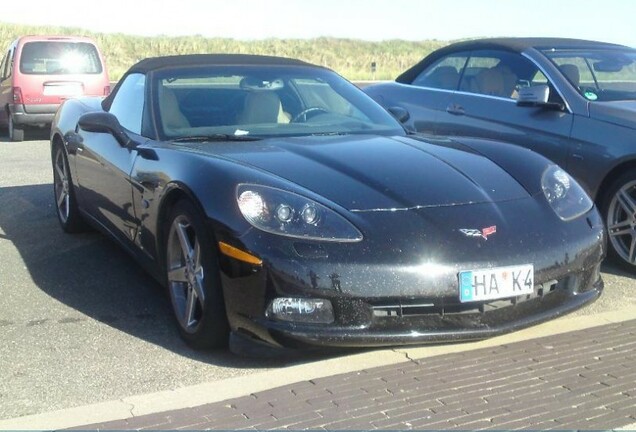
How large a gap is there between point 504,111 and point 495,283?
123 inches

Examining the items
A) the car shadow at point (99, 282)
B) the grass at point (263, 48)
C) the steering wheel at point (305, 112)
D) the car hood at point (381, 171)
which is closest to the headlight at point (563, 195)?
the car hood at point (381, 171)

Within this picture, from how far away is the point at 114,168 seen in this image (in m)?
5.54

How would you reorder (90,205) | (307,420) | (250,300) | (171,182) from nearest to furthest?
(307,420), (250,300), (171,182), (90,205)

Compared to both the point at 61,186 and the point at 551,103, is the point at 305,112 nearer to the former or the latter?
the point at 551,103

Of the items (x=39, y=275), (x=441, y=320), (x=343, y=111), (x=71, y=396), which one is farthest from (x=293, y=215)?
(x=39, y=275)

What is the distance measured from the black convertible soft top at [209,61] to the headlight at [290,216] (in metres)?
1.86

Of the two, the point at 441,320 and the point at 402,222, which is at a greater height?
the point at 402,222

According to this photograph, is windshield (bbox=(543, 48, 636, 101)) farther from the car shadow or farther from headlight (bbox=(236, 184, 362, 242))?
the car shadow

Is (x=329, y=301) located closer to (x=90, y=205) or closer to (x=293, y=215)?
(x=293, y=215)

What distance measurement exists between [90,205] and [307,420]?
324 cm

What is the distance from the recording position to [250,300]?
4031mm

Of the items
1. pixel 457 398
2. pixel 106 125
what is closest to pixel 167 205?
pixel 106 125

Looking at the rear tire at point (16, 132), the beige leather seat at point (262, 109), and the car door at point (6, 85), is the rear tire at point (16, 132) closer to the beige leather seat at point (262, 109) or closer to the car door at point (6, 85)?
the car door at point (6, 85)

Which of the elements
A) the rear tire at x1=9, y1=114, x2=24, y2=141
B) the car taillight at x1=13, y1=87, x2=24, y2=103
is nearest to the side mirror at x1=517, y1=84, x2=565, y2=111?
the car taillight at x1=13, y1=87, x2=24, y2=103
